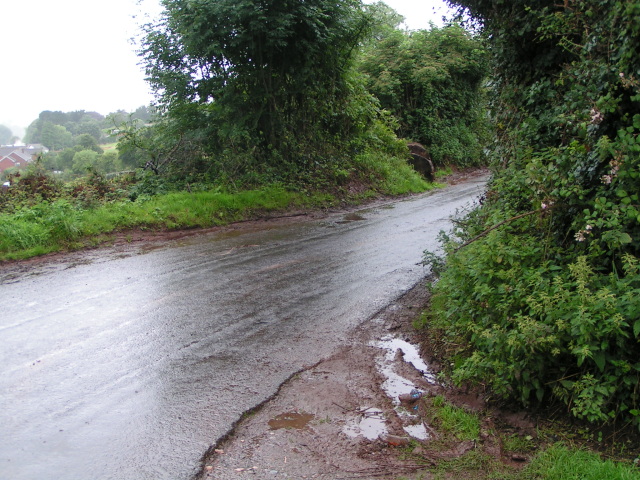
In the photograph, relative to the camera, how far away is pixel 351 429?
13.8ft

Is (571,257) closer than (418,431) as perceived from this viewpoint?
No

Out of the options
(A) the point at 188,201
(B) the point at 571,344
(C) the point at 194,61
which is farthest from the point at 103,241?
(B) the point at 571,344

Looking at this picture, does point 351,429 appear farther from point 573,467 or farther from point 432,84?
point 432,84

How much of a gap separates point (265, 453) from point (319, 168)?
561 inches

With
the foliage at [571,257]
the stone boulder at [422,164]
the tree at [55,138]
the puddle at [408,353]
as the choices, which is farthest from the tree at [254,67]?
the tree at [55,138]

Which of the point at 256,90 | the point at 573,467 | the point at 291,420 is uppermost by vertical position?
the point at 256,90

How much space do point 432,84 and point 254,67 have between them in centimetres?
1444

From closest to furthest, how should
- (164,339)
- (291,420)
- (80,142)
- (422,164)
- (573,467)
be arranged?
(573,467), (291,420), (164,339), (422,164), (80,142)

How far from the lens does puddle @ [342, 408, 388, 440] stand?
4141 millimetres

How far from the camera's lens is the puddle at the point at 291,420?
14.0ft

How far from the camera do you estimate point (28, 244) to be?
33.8ft

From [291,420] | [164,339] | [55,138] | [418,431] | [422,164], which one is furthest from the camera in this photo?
[55,138]

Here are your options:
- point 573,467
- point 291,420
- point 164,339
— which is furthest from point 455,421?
point 164,339

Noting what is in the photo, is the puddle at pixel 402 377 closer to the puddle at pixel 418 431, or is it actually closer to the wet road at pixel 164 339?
the puddle at pixel 418 431
